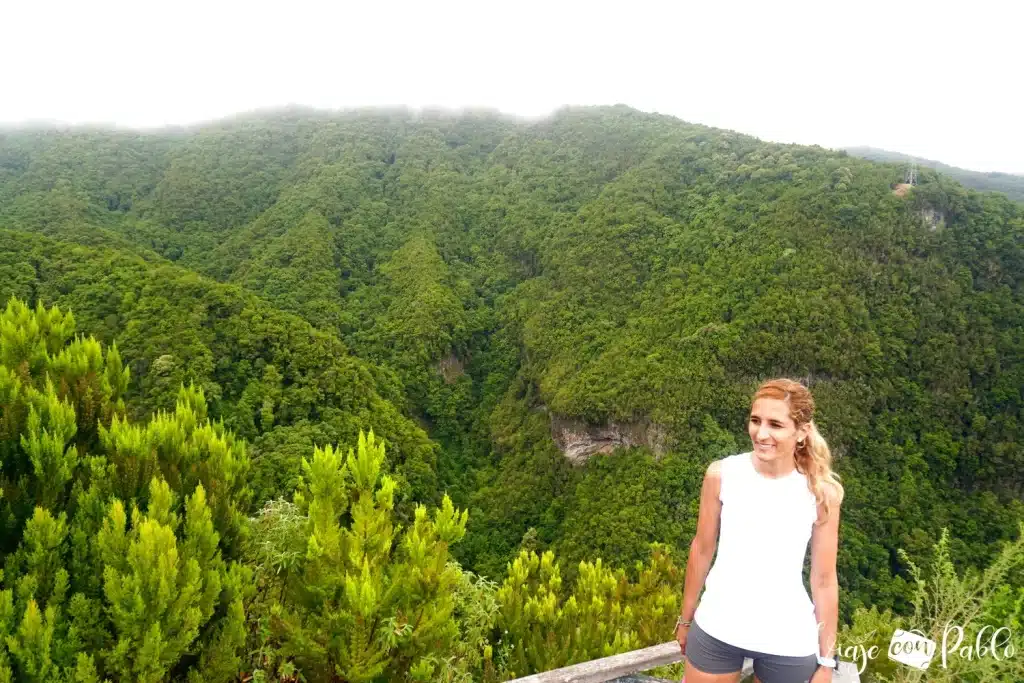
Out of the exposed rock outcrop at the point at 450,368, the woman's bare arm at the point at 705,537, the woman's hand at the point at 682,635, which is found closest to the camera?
the woman's bare arm at the point at 705,537

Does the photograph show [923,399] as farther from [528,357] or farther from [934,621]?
[934,621]

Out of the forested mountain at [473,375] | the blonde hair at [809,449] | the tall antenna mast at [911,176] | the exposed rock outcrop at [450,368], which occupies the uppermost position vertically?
the tall antenna mast at [911,176]

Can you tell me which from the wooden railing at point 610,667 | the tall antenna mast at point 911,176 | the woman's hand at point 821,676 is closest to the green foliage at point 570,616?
the wooden railing at point 610,667

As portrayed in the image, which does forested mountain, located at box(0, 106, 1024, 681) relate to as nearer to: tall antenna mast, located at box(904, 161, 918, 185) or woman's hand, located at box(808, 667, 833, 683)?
tall antenna mast, located at box(904, 161, 918, 185)

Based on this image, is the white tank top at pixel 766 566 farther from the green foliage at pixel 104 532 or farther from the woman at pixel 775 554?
the green foliage at pixel 104 532

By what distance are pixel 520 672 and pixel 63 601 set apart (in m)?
3.38

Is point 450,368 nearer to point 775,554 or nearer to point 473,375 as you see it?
point 473,375

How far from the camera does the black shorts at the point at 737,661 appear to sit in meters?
2.35

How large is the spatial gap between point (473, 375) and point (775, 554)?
5623 centimetres

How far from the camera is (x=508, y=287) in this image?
65938 millimetres

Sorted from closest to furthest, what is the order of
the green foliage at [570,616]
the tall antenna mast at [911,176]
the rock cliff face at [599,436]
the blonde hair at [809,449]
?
the blonde hair at [809,449] < the green foliage at [570,616] < the rock cliff face at [599,436] < the tall antenna mast at [911,176]

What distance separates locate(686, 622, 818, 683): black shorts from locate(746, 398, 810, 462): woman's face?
0.87 meters

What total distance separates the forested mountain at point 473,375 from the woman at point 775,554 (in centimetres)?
131

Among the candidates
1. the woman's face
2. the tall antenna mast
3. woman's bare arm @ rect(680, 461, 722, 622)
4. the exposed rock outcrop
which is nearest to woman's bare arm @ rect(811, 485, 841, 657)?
the woman's face
